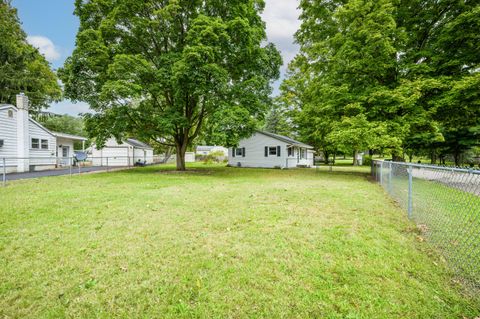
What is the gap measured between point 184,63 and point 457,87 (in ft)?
45.7

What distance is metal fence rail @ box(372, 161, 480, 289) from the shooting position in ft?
9.36

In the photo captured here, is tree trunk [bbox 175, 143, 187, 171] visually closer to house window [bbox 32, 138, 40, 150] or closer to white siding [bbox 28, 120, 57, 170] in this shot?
white siding [bbox 28, 120, 57, 170]

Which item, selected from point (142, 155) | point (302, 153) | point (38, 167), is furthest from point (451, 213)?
point (142, 155)

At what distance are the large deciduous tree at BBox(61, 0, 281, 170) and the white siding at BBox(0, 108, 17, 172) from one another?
5641mm

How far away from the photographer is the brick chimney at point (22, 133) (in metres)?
15.4

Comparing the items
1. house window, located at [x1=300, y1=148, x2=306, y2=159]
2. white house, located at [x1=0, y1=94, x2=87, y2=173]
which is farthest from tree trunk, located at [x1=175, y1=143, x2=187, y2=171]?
house window, located at [x1=300, y1=148, x2=306, y2=159]

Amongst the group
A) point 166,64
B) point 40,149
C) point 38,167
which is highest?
point 166,64

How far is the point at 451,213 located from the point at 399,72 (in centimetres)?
1321

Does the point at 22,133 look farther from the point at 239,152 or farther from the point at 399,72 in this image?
the point at 399,72

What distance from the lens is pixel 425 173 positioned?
427 cm

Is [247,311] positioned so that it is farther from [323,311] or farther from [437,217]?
[437,217]

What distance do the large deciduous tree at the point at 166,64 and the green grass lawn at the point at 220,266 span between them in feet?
26.6

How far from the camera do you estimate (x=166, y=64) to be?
1332cm

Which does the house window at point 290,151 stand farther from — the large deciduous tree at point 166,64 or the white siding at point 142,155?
the white siding at point 142,155
